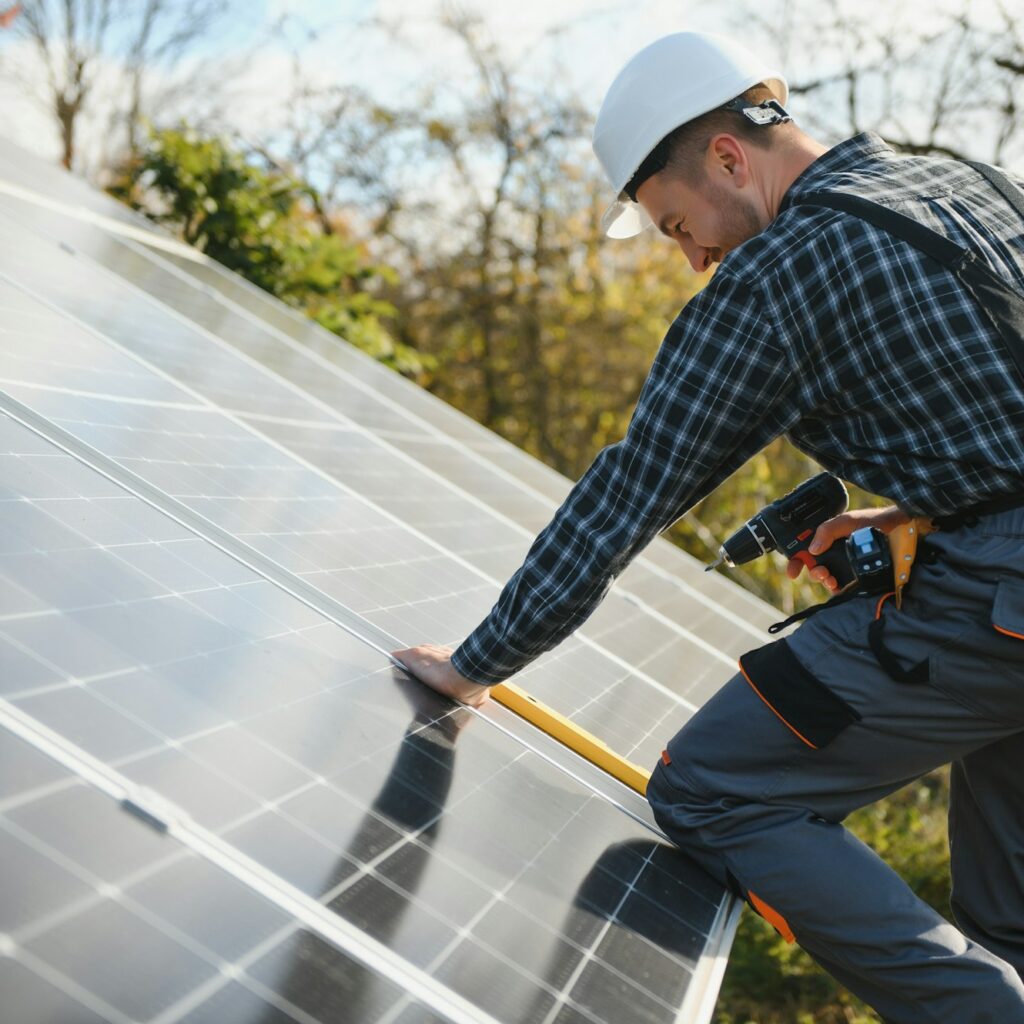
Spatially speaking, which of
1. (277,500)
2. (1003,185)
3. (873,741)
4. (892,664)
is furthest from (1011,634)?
(277,500)

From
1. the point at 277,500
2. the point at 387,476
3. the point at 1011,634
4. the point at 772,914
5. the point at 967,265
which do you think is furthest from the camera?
the point at 387,476

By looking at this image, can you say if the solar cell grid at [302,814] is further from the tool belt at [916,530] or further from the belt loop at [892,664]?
the tool belt at [916,530]

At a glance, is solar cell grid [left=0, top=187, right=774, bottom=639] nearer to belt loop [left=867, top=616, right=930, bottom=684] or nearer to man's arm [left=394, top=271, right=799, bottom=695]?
man's arm [left=394, top=271, right=799, bottom=695]

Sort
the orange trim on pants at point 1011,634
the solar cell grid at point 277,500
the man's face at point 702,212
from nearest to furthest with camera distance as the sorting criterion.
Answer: the orange trim on pants at point 1011,634
the man's face at point 702,212
the solar cell grid at point 277,500

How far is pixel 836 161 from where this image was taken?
273cm

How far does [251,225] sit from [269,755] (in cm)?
1019

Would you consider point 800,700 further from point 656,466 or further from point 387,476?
point 387,476

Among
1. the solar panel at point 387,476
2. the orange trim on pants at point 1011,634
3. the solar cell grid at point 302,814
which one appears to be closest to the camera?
the solar cell grid at point 302,814

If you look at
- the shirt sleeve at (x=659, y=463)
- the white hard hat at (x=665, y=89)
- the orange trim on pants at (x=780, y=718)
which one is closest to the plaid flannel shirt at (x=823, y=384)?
the shirt sleeve at (x=659, y=463)

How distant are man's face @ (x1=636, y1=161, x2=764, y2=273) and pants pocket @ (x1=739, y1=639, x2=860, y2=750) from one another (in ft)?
3.27

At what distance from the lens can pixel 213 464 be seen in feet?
12.1

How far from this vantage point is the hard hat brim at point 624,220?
324 centimetres

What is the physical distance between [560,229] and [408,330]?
280 centimetres

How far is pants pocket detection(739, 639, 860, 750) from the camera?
8.23 ft
